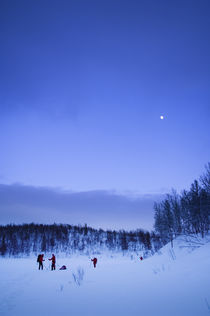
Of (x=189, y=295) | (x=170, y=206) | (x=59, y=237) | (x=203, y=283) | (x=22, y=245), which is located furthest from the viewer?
(x=59, y=237)

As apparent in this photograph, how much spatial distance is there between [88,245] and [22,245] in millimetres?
24520

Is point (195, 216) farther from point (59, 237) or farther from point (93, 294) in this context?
point (59, 237)

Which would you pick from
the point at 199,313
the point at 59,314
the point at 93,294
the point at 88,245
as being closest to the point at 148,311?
the point at 199,313

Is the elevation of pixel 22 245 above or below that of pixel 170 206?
below

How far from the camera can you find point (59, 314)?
4.61 metres

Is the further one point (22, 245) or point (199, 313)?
point (22, 245)

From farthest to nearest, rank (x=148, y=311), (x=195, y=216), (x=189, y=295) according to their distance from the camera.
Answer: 1. (x=195, y=216)
2. (x=189, y=295)
3. (x=148, y=311)

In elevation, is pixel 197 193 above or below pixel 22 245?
above

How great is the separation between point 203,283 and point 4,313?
5983 mm

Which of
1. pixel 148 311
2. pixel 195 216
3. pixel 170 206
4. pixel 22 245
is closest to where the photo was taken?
pixel 148 311

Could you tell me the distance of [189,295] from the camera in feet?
14.9

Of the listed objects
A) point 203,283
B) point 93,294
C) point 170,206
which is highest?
point 170,206

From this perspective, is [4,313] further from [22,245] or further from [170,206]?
[22,245]

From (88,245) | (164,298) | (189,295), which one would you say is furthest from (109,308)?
(88,245)
